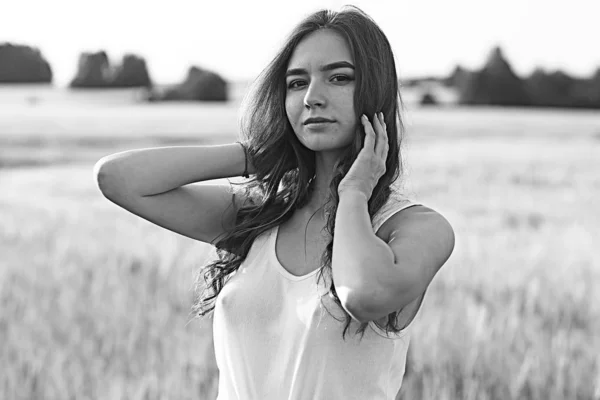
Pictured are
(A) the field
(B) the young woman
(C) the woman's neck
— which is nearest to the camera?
(B) the young woman

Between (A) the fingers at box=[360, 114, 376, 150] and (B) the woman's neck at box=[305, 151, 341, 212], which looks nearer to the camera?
(A) the fingers at box=[360, 114, 376, 150]

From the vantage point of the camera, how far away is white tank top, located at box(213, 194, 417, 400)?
213 cm

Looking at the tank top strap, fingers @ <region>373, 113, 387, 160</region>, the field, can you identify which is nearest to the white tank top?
the tank top strap

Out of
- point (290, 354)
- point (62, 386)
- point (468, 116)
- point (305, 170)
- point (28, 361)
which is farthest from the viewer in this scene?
point (468, 116)

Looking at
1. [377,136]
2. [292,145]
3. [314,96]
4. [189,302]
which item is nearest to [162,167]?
[292,145]

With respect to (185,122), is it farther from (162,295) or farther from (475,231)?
(162,295)

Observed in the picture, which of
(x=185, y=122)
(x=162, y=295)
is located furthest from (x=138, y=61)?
(x=162, y=295)

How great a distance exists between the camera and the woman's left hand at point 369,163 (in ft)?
7.04

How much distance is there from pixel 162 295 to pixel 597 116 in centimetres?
3284

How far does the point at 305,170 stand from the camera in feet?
7.91

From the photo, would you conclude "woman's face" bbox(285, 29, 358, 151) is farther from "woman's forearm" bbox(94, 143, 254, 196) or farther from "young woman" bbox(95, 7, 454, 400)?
"woman's forearm" bbox(94, 143, 254, 196)

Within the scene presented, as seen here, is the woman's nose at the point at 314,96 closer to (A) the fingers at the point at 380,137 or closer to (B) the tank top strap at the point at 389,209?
(A) the fingers at the point at 380,137

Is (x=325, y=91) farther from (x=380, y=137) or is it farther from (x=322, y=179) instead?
(x=322, y=179)

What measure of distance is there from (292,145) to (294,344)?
0.54 meters
